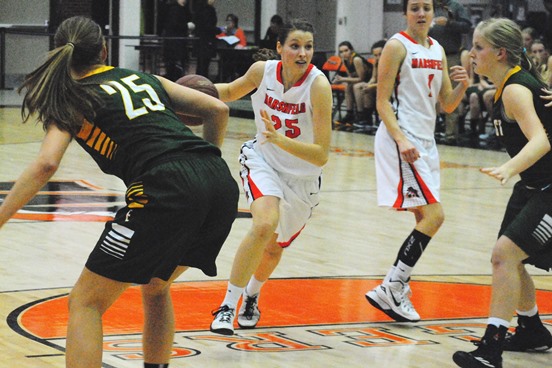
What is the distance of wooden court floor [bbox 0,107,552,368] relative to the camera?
482 cm

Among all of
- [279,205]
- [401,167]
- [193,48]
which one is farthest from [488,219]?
[193,48]

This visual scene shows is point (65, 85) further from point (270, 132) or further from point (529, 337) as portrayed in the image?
point (529, 337)

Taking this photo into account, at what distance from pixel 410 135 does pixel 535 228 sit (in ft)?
4.20

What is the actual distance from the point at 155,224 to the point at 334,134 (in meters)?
12.1

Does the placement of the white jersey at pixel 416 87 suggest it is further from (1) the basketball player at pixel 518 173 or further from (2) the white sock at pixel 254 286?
(2) the white sock at pixel 254 286

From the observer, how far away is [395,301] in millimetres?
5488

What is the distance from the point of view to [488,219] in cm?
899

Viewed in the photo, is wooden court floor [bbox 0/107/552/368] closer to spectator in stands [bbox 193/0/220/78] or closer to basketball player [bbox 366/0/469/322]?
basketball player [bbox 366/0/469/322]

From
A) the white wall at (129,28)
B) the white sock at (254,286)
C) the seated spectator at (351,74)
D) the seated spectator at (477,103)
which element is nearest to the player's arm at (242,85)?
the white sock at (254,286)

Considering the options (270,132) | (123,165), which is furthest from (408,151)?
(123,165)

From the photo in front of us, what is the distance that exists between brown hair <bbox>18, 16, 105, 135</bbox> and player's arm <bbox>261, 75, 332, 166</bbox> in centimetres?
142

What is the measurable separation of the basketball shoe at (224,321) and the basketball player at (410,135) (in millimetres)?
849

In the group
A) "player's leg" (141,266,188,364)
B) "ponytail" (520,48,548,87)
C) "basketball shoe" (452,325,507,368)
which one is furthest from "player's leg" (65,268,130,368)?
"ponytail" (520,48,548,87)

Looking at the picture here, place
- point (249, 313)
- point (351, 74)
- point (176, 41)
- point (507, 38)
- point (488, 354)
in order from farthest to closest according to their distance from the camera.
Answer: point (176, 41)
point (351, 74)
point (249, 313)
point (507, 38)
point (488, 354)
